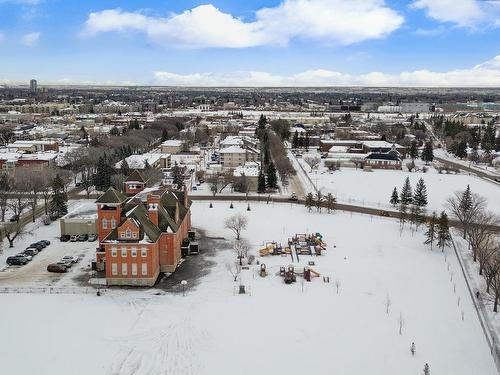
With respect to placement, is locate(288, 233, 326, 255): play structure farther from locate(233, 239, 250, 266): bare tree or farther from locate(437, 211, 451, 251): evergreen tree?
locate(437, 211, 451, 251): evergreen tree

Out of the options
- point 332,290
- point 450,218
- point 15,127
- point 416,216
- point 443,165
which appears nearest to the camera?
point 332,290

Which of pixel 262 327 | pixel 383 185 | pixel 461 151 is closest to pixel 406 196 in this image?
pixel 383 185

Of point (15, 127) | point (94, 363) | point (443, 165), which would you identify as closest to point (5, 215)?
point (94, 363)

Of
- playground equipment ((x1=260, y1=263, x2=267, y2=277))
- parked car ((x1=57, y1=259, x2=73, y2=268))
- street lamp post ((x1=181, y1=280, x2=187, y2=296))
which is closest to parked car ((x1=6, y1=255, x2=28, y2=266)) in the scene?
parked car ((x1=57, y1=259, x2=73, y2=268))

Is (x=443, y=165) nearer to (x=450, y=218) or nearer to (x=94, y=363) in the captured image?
(x=450, y=218)

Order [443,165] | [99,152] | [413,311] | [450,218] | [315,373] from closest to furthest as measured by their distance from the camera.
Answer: [315,373] → [413,311] → [450,218] → [99,152] → [443,165]

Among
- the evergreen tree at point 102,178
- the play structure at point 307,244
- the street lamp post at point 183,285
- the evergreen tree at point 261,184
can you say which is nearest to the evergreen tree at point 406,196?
the evergreen tree at point 261,184

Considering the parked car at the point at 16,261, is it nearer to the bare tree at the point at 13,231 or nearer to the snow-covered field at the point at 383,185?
the bare tree at the point at 13,231

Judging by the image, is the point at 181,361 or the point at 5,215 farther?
the point at 5,215
